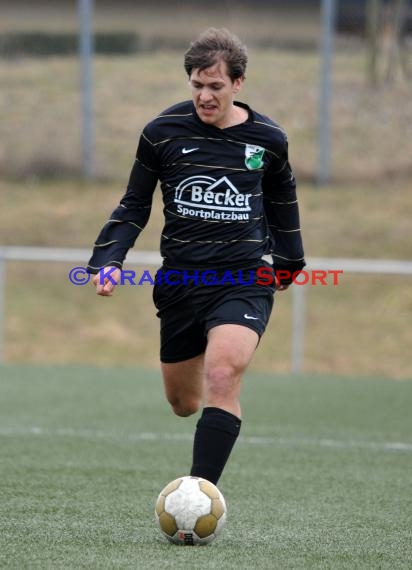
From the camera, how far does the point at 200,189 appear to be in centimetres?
471

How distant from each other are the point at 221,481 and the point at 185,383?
92 centimetres

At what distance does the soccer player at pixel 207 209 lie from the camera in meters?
4.61

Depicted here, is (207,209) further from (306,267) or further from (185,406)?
(306,267)

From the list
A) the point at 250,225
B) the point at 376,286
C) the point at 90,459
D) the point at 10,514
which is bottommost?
the point at 376,286

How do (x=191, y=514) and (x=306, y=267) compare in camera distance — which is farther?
(x=306, y=267)

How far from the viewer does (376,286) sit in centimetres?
1482

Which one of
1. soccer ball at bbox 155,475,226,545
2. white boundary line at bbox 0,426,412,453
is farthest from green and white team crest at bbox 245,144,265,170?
white boundary line at bbox 0,426,412,453

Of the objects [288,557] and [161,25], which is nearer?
[288,557]

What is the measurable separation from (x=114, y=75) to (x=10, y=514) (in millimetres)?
12103

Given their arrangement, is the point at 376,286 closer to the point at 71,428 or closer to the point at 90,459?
the point at 71,428

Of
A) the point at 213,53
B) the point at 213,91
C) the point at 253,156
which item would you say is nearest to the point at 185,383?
the point at 253,156

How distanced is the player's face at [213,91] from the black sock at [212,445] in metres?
1.20

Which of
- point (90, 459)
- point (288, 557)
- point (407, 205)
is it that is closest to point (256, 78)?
point (407, 205)

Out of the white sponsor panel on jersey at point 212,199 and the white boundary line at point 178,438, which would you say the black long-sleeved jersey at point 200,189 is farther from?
the white boundary line at point 178,438
